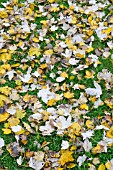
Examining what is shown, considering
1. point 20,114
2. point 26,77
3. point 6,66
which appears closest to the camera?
point 20,114

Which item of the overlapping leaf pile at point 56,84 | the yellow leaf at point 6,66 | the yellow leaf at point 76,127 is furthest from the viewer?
the yellow leaf at point 6,66

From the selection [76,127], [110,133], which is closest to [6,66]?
[76,127]

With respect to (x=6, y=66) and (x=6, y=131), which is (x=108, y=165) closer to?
(x=6, y=131)

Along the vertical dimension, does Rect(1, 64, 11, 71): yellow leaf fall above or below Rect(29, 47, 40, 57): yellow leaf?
below

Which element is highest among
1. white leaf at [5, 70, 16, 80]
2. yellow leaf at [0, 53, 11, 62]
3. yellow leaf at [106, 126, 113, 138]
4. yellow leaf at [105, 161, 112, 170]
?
yellow leaf at [0, 53, 11, 62]

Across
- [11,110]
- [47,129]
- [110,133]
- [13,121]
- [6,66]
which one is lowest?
[110,133]

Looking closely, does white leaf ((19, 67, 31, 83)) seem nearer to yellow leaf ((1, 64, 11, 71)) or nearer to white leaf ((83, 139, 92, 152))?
yellow leaf ((1, 64, 11, 71))

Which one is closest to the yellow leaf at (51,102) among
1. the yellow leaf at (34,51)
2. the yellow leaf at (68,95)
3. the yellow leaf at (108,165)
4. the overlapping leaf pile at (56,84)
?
the overlapping leaf pile at (56,84)

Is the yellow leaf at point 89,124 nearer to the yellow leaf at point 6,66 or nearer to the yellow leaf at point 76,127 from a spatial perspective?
the yellow leaf at point 76,127

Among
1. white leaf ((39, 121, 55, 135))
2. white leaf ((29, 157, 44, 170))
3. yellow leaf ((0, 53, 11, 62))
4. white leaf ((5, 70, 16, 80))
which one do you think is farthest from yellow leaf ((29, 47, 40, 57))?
white leaf ((29, 157, 44, 170))
